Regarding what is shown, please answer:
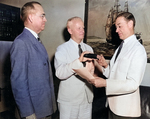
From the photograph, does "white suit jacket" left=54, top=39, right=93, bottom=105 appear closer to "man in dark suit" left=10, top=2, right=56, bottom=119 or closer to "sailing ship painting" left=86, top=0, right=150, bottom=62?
"man in dark suit" left=10, top=2, right=56, bottom=119

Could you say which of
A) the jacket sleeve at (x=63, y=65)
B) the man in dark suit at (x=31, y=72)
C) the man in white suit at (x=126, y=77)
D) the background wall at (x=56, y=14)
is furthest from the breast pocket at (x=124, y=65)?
the background wall at (x=56, y=14)

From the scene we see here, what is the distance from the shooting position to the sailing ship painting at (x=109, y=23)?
1.00 meters

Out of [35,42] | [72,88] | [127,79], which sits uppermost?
[35,42]

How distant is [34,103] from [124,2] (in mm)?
932

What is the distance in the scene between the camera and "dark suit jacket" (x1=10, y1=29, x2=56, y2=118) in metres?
0.71

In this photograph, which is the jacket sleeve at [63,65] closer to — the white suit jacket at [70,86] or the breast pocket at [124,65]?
the white suit jacket at [70,86]

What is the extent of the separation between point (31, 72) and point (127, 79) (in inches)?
20.3

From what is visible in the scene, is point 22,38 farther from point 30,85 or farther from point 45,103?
point 45,103

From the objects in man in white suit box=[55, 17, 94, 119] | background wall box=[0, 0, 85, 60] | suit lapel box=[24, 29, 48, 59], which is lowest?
man in white suit box=[55, 17, 94, 119]

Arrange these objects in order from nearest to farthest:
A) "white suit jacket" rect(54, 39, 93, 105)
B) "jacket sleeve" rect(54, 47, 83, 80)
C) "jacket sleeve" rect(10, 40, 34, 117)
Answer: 1. "jacket sleeve" rect(10, 40, 34, 117)
2. "jacket sleeve" rect(54, 47, 83, 80)
3. "white suit jacket" rect(54, 39, 93, 105)

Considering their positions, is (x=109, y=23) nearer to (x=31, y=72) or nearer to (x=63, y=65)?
(x=63, y=65)

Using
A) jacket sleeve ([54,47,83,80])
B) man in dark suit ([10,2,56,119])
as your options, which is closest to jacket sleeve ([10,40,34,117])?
man in dark suit ([10,2,56,119])

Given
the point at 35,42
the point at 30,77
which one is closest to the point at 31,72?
the point at 30,77

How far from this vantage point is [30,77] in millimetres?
768
